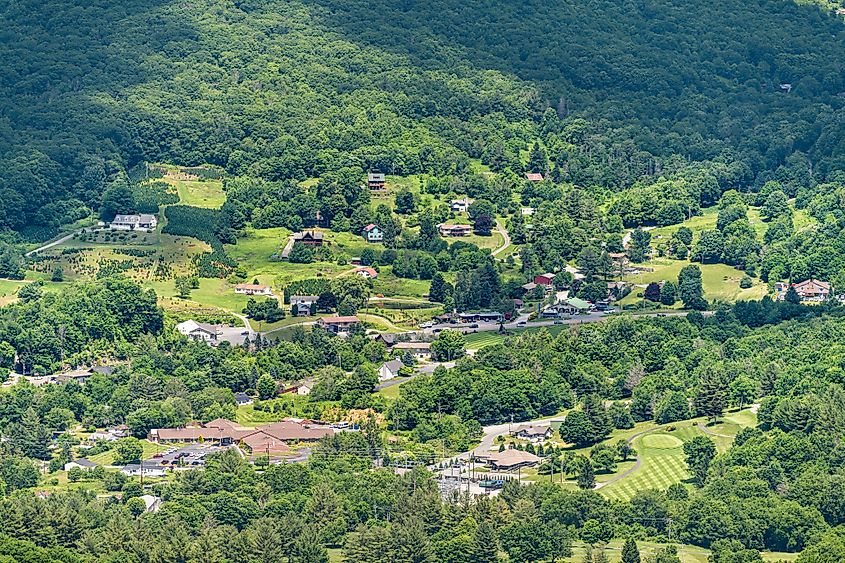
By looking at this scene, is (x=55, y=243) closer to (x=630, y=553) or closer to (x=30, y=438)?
(x=30, y=438)

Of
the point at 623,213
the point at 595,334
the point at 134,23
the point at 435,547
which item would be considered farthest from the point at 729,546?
the point at 134,23

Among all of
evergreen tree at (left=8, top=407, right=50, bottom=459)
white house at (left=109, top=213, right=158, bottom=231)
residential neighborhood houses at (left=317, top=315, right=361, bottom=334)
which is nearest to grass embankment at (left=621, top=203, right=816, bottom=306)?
residential neighborhood houses at (left=317, top=315, right=361, bottom=334)

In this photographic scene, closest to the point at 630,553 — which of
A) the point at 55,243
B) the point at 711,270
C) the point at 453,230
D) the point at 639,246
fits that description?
the point at 711,270

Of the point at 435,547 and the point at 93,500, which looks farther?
the point at 93,500

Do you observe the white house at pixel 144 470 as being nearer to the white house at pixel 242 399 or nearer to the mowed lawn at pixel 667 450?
the white house at pixel 242 399

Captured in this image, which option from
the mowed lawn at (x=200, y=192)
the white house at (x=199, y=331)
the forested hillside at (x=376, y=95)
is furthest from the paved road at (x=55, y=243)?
the white house at (x=199, y=331)

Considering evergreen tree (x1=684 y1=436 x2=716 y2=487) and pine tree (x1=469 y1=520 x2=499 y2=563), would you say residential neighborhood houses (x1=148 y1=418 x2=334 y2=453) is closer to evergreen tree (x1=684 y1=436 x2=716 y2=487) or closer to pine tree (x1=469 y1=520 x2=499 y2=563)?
evergreen tree (x1=684 y1=436 x2=716 y2=487)

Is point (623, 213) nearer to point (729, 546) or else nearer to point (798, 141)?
point (798, 141)
